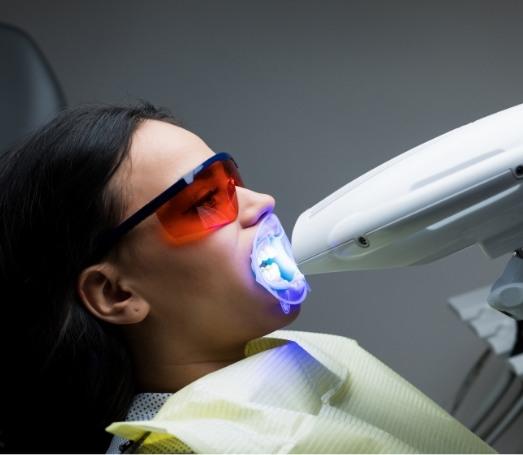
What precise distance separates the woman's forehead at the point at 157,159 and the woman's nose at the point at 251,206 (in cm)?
7

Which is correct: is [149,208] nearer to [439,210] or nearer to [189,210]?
[189,210]

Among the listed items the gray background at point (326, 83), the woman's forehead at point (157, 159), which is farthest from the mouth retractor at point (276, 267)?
the gray background at point (326, 83)

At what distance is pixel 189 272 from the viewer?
1019mm

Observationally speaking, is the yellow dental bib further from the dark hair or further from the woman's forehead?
the woman's forehead

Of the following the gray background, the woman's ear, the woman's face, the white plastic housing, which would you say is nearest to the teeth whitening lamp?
the white plastic housing

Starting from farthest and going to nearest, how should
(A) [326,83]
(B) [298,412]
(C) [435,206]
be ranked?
1. (A) [326,83]
2. (B) [298,412]
3. (C) [435,206]

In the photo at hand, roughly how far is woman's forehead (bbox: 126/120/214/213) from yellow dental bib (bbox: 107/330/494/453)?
243 millimetres

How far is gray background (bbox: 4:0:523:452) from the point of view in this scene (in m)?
1.85

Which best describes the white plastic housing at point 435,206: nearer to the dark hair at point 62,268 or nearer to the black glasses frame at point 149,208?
the black glasses frame at point 149,208

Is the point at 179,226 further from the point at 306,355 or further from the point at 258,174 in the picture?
the point at 258,174

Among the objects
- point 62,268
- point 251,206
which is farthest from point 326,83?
point 62,268

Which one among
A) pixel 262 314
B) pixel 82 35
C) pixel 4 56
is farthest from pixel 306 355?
pixel 82 35

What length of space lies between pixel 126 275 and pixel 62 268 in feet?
0.26

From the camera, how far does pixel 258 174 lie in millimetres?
1972
